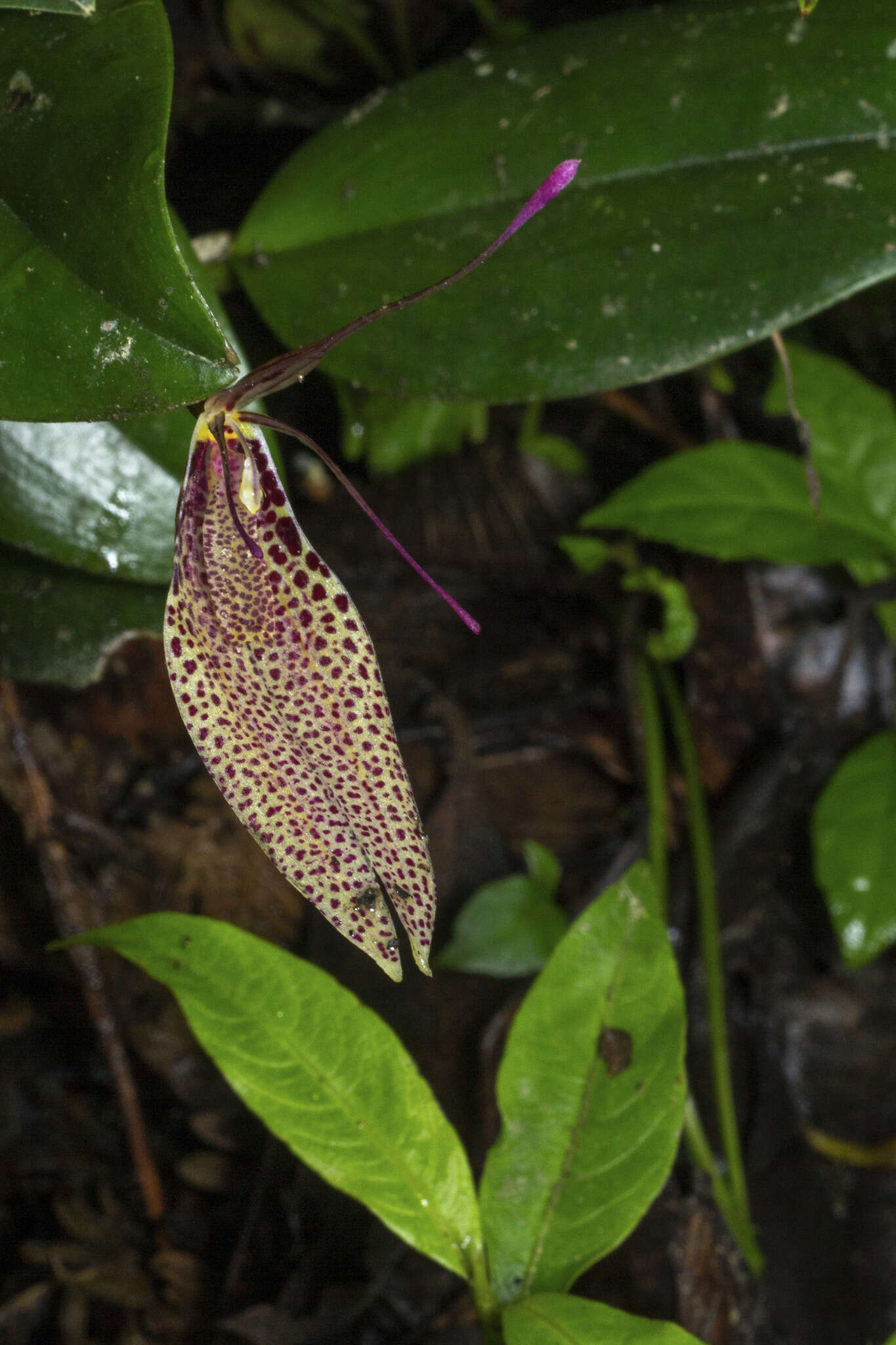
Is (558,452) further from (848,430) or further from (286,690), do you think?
(286,690)

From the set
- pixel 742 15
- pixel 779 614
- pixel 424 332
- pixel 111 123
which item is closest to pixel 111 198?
pixel 111 123

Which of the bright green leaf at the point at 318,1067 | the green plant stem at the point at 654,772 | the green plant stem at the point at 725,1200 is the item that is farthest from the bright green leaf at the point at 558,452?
the bright green leaf at the point at 318,1067

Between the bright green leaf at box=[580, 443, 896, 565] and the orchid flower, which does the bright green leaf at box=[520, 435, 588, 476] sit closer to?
the bright green leaf at box=[580, 443, 896, 565]

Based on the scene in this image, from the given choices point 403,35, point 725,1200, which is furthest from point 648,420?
point 725,1200

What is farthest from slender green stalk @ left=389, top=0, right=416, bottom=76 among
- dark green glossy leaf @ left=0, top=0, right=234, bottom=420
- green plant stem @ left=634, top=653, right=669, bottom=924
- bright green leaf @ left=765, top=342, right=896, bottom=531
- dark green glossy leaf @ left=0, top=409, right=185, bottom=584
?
dark green glossy leaf @ left=0, top=0, right=234, bottom=420

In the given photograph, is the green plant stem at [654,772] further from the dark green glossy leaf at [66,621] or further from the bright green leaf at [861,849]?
the dark green glossy leaf at [66,621]

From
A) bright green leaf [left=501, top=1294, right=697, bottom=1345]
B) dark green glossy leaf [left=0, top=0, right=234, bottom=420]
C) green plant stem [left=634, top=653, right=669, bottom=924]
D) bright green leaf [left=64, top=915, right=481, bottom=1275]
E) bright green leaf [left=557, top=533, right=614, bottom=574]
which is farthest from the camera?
bright green leaf [left=557, top=533, right=614, bottom=574]
